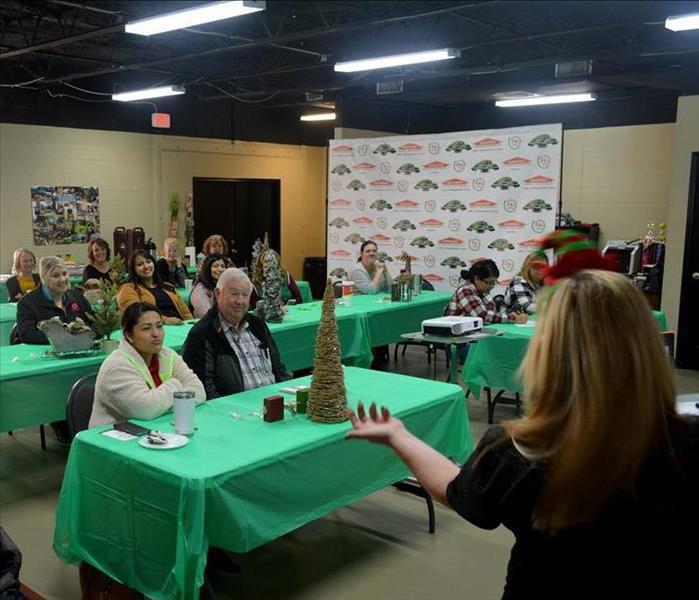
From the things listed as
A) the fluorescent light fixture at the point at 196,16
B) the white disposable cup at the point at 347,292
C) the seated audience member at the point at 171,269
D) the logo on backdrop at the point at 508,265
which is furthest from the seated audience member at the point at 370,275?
the fluorescent light fixture at the point at 196,16

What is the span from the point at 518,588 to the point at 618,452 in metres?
0.31

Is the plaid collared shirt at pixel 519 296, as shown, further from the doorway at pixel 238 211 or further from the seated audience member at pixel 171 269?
the doorway at pixel 238 211

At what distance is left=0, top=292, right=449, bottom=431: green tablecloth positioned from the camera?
12.8 feet

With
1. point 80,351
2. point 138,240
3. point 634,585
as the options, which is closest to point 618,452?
point 634,585

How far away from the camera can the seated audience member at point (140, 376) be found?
3.00 metres

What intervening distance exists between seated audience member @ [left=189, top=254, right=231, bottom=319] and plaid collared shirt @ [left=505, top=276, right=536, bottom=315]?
226cm

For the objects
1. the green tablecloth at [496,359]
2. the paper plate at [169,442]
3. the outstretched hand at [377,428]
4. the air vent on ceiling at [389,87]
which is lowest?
the green tablecloth at [496,359]

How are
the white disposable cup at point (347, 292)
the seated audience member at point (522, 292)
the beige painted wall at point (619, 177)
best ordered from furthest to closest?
the beige painted wall at point (619, 177), the white disposable cup at point (347, 292), the seated audience member at point (522, 292)

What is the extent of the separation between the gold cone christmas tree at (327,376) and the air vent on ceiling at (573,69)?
22.0 feet

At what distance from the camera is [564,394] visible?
1.12 m

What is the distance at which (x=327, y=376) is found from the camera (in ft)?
9.73

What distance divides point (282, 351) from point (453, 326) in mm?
1268

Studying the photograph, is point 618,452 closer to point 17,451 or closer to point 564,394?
point 564,394

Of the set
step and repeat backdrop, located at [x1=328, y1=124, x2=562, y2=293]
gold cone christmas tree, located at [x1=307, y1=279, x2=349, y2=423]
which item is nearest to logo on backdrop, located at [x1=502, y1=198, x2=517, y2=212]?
step and repeat backdrop, located at [x1=328, y1=124, x2=562, y2=293]
